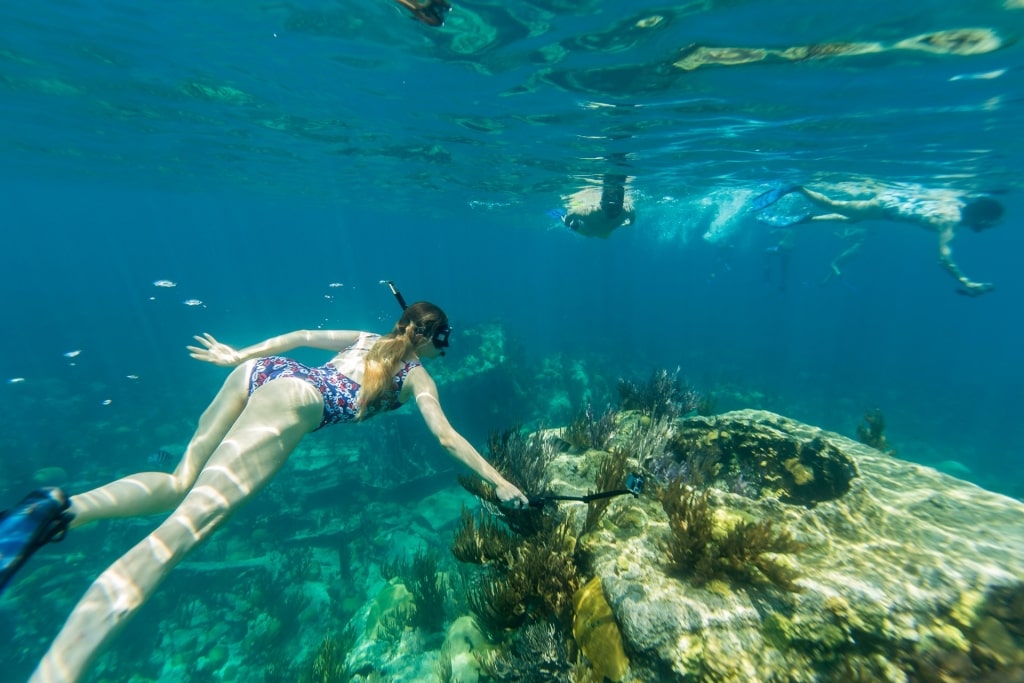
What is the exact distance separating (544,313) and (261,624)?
181ft

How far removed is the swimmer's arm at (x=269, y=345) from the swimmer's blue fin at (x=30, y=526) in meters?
1.95

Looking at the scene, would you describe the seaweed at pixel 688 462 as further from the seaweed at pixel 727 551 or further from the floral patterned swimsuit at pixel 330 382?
the floral patterned swimsuit at pixel 330 382

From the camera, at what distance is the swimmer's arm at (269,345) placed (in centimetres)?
523

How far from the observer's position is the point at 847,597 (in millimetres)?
3367

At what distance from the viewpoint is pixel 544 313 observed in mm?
62781

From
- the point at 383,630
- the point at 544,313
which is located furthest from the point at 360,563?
the point at 544,313

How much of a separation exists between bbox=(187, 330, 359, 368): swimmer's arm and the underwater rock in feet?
12.5

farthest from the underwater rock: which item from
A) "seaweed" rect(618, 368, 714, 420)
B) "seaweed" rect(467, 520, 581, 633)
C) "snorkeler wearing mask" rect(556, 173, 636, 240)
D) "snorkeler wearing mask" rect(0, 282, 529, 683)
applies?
"snorkeler wearing mask" rect(556, 173, 636, 240)

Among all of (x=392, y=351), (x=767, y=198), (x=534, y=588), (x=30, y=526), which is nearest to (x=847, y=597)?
(x=534, y=588)

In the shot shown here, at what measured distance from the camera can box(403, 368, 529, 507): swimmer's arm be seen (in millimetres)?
3764

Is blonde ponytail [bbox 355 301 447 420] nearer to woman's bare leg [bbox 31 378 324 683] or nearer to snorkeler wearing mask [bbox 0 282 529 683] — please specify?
snorkeler wearing mask [bbox 0 282 529 683]

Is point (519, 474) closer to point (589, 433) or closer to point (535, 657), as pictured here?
point (589, 433)

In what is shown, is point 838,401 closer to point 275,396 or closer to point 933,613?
point 933,613

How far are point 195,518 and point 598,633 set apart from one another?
3.35 meters
